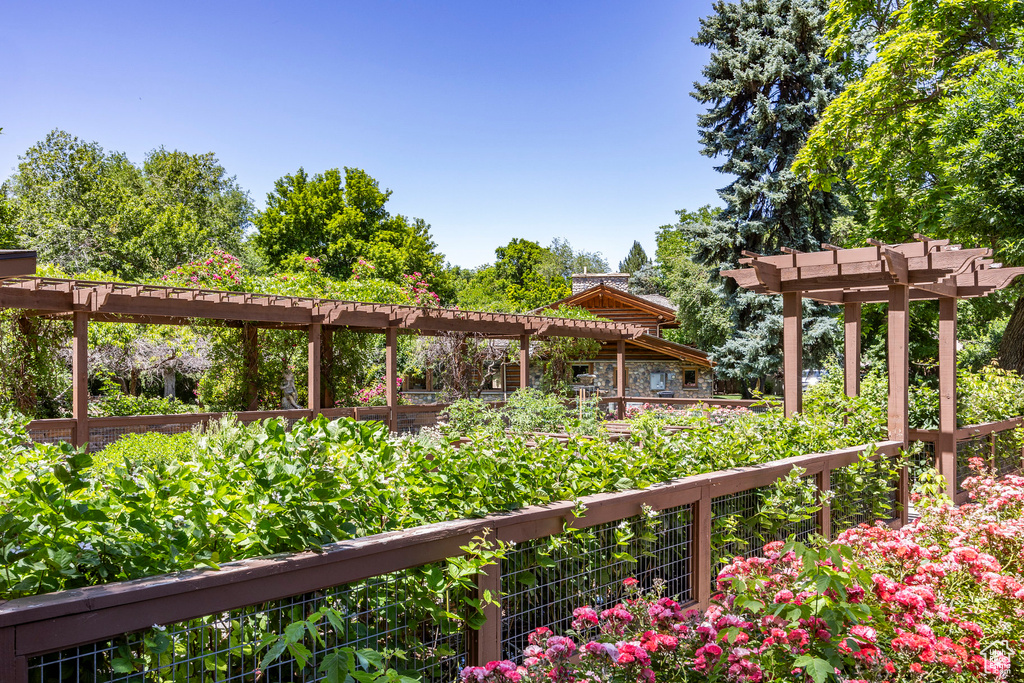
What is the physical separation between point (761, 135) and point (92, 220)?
26.6m

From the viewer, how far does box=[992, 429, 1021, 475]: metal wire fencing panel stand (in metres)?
8.12

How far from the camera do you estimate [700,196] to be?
39.3m

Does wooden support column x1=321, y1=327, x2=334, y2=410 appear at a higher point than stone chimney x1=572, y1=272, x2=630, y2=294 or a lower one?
lower

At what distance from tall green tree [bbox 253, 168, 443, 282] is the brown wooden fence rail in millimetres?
34428

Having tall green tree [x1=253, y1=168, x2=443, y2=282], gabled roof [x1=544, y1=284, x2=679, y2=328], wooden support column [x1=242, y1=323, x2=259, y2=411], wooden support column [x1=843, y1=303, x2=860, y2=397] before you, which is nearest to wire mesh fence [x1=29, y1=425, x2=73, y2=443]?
wooden support column [x1=242, y1=323, x2=259, y2=411]

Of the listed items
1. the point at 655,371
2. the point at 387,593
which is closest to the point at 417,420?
the point at 387,593

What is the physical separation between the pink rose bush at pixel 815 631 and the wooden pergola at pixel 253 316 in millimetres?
4720

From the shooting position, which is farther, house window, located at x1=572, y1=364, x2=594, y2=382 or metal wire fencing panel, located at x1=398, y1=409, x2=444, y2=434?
house window, located at x1=572, y1=364, x2=594, y2=382

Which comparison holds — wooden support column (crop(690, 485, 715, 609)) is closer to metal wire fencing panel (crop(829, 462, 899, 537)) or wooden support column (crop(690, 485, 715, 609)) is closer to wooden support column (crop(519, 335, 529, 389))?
metal wire fencing panel (crop(829, 462, 899, 537))

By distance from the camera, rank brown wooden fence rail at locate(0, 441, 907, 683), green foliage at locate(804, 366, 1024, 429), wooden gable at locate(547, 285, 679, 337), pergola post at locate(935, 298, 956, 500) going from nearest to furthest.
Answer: brown wooden fence rail at locate(0, 441, 907, 683) → green foliage at locate(804, 366, 1024, 429) → pergola post at locate(935, 298, 956, 500) → wooden gable at locate(547, 285, 679, 337)

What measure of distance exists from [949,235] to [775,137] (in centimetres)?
914

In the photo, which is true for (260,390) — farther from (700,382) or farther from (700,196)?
(700,196)

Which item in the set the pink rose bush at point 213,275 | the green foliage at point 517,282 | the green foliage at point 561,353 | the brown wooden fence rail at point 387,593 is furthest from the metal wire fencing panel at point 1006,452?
the green foliage at point 517,282

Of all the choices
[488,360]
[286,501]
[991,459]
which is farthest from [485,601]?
[488,360]
